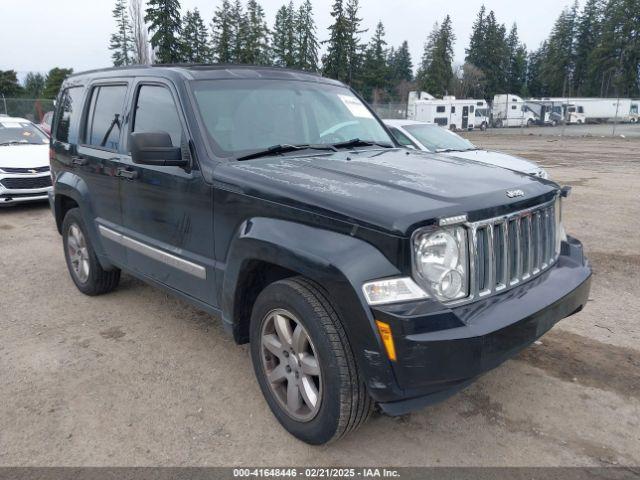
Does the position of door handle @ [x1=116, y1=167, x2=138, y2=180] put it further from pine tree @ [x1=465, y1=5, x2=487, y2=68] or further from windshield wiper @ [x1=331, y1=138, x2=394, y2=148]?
pine tree @ [x1=465, y1=5, x2=487, y2=68]

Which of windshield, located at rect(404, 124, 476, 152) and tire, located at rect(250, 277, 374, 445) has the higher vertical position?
windshield, located at rect(404, 124, 476, 152)

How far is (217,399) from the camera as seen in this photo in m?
3.41

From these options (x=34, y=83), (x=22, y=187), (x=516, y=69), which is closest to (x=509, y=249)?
(x=22, y=187)

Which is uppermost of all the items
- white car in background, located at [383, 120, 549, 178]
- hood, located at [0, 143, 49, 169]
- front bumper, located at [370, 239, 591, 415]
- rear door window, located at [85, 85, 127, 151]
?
rear door window, located at [85, 85, 127, 151]

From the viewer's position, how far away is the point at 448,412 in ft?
10.6

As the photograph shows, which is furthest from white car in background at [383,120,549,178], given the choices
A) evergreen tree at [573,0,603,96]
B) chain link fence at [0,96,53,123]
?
evergreen tree at [573,0,603,96]

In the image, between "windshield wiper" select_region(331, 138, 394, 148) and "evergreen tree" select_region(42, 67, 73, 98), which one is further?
"evergreen tree" select_region(42, 67, 73, 98)

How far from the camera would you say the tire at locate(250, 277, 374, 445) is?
2572mm

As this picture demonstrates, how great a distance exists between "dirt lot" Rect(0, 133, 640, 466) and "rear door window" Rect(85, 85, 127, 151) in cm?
153

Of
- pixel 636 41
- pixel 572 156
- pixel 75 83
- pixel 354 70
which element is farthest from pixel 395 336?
pixel 636 41

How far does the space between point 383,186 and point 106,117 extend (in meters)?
2.82

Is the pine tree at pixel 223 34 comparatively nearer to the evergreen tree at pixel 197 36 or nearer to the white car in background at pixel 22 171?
the evergreen tree at pixel 197 36

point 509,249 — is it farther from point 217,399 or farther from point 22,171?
point 22,171

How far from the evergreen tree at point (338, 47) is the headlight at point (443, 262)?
2376 inches
